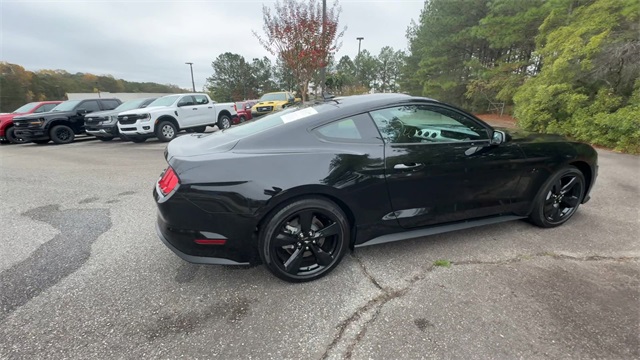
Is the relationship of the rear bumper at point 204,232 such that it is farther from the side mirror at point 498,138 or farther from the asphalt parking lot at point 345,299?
the side mirror at point 498,138

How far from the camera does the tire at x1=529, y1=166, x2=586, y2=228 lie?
3031mm

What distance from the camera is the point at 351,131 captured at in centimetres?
241

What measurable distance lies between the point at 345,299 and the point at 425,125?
182 centimetres

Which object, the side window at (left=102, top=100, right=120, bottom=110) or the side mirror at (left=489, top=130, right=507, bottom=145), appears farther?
the side window at (left=102, top=100, right=120, bottom=110)

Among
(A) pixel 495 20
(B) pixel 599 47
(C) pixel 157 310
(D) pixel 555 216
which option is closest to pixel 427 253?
(D) pixel 555 216

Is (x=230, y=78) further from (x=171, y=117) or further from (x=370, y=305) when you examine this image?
(x=370, y=305)

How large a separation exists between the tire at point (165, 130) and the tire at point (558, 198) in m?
10.6

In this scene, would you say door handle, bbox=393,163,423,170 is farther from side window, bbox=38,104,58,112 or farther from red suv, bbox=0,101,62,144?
side window, bbox=38,104,58,112

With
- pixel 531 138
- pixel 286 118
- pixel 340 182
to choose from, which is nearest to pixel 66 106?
pixel 286 118

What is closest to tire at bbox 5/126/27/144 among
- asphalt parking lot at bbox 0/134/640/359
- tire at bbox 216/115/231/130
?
tire at bbox 216/115/231/130

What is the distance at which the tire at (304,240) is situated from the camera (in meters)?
A: 2.18

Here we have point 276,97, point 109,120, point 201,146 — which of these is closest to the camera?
point 201,146

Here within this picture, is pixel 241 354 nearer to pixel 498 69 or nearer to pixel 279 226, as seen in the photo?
pixel 279 226

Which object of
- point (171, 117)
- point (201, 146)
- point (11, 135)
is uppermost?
point (171, 117)
